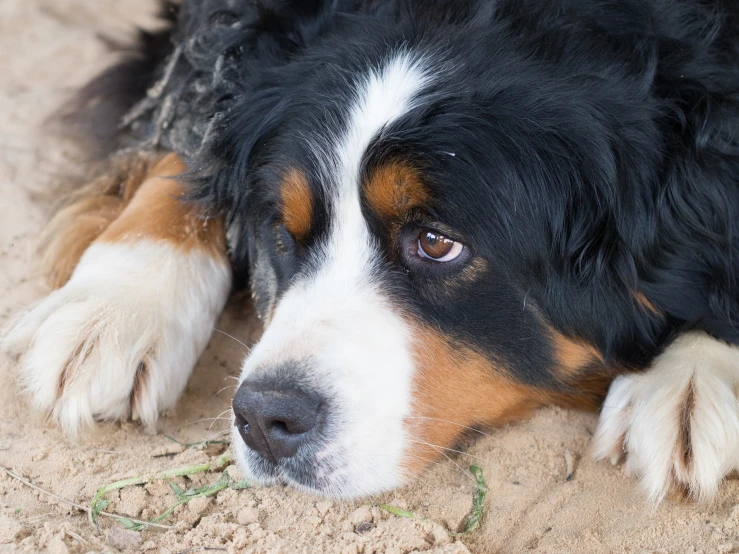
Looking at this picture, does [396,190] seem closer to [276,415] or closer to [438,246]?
[438,246]

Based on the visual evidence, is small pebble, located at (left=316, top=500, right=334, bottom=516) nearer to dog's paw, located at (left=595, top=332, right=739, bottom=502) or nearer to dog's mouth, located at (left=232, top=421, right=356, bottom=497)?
dog's mouth, located at (left=232, top=421, right=356, bottom=497)

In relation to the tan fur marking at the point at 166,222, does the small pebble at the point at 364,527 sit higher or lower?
lower

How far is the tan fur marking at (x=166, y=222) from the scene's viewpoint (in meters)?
3.42

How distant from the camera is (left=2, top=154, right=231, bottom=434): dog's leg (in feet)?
9.74

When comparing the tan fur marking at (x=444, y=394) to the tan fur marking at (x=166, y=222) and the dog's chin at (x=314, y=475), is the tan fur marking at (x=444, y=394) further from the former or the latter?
the tan fur marking at (x=166, y=222)

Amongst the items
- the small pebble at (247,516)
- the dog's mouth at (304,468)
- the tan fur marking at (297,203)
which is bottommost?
the small pebble at (247,516)

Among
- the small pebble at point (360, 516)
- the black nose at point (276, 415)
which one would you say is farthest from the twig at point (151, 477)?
the small pebble at point (360, 516)

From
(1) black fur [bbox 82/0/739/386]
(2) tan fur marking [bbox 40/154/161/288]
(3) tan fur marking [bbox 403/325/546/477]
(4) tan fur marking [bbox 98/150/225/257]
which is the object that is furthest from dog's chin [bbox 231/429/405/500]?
(2) tan fur marking [bbox 40/154/161/288]

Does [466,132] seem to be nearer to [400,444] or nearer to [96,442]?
[400,444]

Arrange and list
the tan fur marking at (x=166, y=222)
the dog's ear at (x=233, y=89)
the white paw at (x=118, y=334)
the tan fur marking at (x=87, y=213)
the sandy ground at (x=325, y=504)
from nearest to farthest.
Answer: the sandy ground at (x=325, y=504) < the white paw at (x=118, y=334) < the dog's ear at (x=233, y=89) < the tan fur marking at (x=166, y=222) < the tan fur marking at (x=87, y=213)

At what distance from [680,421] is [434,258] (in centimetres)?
87

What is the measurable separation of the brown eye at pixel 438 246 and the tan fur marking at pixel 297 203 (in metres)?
0.39

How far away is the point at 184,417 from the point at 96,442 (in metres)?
0.32

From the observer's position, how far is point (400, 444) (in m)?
2.63
